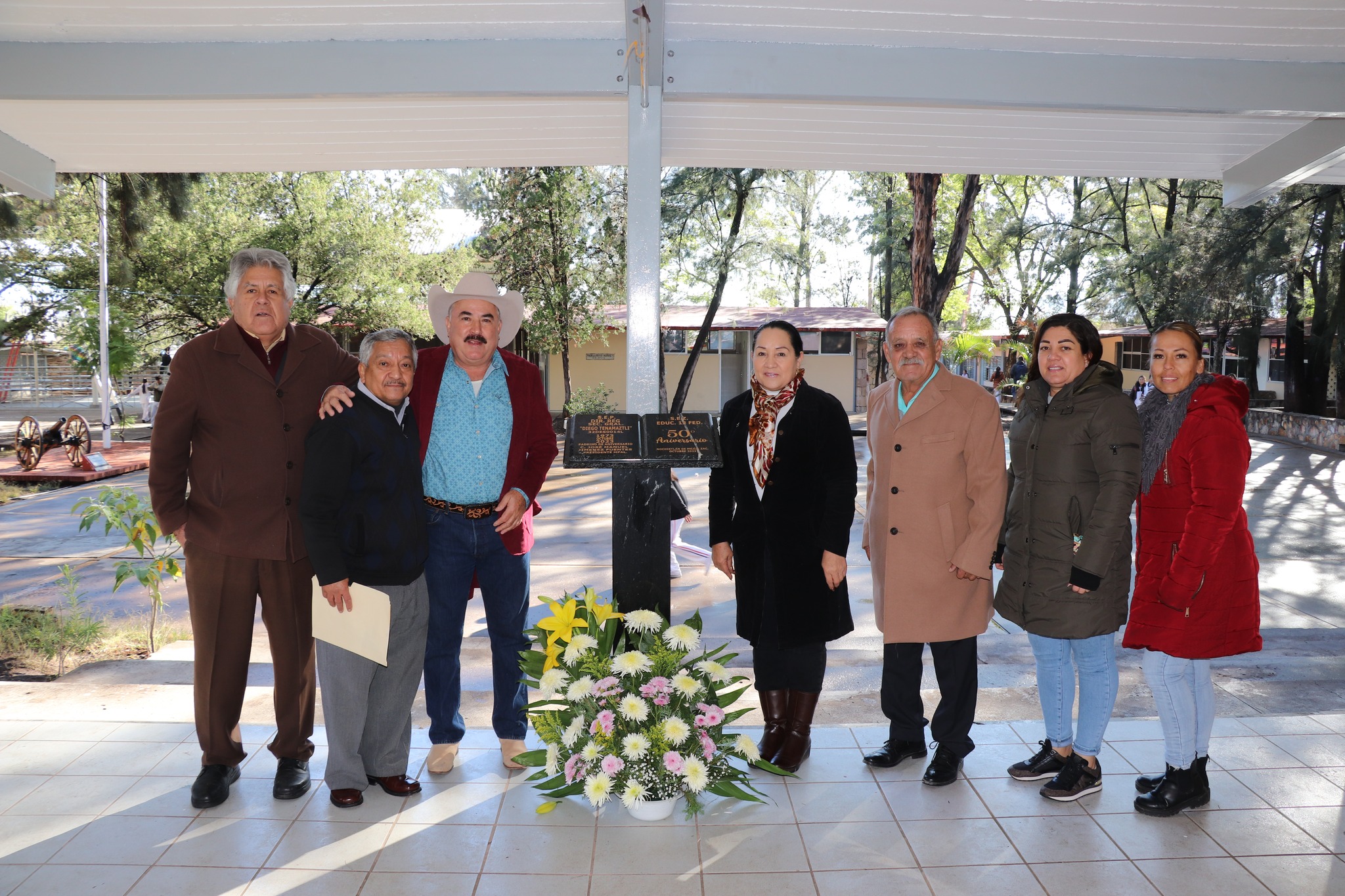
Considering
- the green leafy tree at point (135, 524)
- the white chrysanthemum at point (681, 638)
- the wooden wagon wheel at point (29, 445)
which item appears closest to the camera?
the white chrysanthemum at point (681, 638)

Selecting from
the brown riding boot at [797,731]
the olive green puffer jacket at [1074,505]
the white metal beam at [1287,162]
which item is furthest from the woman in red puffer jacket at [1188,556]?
the white metal beam at [1287,162]

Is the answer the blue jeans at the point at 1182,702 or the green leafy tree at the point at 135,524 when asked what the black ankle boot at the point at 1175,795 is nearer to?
the blue jeans at the point at 1182,702

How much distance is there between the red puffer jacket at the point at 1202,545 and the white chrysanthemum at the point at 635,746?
69.8 inches

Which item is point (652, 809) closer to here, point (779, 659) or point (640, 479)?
point (779, 659)

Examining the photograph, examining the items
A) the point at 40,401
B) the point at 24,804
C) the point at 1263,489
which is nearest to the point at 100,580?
the point at 24,804

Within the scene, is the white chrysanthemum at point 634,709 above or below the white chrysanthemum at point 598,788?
above

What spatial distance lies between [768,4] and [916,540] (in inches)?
81.9

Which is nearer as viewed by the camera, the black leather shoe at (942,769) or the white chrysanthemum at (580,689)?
the white chrysanthemum at (580,689)

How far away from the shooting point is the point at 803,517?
3.55 metres

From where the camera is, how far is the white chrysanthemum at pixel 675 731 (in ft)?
10.3

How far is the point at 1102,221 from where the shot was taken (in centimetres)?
2720

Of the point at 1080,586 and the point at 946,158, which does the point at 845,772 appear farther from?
the point at 946,158

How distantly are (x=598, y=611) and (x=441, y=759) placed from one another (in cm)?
86

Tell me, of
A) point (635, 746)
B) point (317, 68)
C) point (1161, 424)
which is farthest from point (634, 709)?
point (317, 68)
